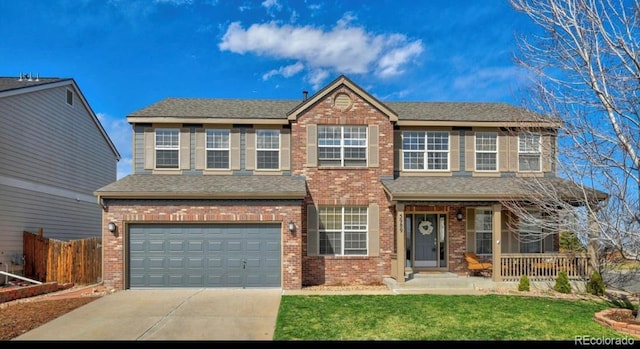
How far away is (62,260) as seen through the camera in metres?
14.6

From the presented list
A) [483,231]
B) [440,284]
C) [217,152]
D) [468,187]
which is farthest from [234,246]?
[483,231]

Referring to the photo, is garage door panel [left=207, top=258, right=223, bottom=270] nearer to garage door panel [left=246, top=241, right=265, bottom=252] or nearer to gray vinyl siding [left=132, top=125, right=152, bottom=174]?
garage door panel [left=246, top=241, right=265, bottom=252]

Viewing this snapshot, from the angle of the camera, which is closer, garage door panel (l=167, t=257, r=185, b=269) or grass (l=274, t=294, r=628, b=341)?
grass (l=274, t=294, r=628, b=341)

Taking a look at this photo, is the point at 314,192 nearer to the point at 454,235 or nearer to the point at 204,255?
the point at 204,255

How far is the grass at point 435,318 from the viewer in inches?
324

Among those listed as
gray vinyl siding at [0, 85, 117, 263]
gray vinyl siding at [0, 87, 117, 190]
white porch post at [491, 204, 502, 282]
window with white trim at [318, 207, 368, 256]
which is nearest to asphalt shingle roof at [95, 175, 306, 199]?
window with white trim at [318, 207, 368, 256]

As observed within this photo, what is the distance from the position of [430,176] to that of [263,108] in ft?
21.8

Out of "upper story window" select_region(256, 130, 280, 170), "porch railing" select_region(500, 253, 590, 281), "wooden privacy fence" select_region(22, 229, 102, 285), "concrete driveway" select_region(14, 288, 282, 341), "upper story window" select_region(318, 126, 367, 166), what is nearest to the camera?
"concrete driveway" select_region(14, 288, 282, 341)

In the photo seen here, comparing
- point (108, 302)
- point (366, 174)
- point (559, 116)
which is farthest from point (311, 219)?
point (559, 116)

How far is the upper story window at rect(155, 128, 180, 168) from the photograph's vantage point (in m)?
15.4

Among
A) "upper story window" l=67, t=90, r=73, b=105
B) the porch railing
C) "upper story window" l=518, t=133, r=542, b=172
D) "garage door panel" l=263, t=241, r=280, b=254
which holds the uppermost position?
"upper story window" l=67, t=90, r=73, b=105

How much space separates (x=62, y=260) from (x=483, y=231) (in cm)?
1445

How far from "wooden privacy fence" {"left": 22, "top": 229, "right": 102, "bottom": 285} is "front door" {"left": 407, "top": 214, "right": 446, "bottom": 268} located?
35.9ft

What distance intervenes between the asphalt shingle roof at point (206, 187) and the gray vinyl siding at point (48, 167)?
4.21m
